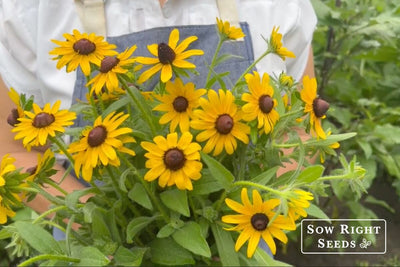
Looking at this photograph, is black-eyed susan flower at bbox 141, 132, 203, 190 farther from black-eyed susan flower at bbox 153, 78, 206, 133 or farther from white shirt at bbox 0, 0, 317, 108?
white shirt at bbox 0, 0, 317, 108

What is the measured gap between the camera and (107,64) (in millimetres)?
382

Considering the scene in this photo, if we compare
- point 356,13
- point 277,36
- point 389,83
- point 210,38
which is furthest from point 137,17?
point 389,83

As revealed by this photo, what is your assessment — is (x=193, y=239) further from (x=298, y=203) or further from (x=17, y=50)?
(x=17, y=50)

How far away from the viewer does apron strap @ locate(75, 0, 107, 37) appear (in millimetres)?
735

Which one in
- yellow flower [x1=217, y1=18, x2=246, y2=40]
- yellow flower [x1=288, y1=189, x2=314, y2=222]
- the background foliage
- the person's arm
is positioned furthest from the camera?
the background foliage

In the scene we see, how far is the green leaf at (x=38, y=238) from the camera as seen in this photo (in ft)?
1.20

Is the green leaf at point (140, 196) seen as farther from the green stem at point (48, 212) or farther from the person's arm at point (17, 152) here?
the person's arm at point (17, 152)

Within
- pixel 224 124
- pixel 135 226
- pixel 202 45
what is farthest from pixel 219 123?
pixel 202 45

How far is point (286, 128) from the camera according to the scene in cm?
45

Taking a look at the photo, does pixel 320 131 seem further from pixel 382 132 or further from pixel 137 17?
pixel 382 132

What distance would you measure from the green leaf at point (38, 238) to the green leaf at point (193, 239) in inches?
3.5

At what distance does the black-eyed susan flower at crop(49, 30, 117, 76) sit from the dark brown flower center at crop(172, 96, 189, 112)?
0.06 meters

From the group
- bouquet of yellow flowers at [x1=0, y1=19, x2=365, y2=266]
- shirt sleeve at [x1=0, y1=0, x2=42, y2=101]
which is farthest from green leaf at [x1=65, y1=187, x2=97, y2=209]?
shirt sleeve at [x1=0, y1=0, x2=42, y2=101]

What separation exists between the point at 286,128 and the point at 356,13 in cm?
81
